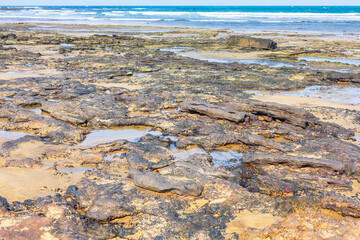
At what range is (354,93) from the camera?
11.1 m

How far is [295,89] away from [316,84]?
4.65 ft

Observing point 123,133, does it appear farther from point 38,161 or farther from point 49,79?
point 49,79

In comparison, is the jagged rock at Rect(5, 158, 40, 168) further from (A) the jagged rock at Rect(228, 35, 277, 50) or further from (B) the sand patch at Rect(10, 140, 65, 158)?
(A) the jagged rock at Rect(228, 35, 277, 50)

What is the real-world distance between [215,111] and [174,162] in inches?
107

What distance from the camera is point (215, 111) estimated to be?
772 cm

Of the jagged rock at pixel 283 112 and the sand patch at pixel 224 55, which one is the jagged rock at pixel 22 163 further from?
the sand patch at pixel 224 55

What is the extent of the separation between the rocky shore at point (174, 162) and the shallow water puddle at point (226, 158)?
2 centimetres

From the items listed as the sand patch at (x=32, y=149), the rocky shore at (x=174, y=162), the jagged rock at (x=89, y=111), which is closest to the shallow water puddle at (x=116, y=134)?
the rocky shore at (x=174, y=162)

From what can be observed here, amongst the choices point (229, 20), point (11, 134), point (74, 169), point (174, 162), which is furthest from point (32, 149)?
point (229, 20)

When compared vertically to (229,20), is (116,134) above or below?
below

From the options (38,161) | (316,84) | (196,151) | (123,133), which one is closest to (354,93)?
(316,84)

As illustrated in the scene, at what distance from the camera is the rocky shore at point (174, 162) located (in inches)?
150

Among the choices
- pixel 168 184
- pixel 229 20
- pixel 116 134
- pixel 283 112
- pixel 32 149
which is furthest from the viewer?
pixel 229 20

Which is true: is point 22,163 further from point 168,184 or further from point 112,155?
point 168,184
